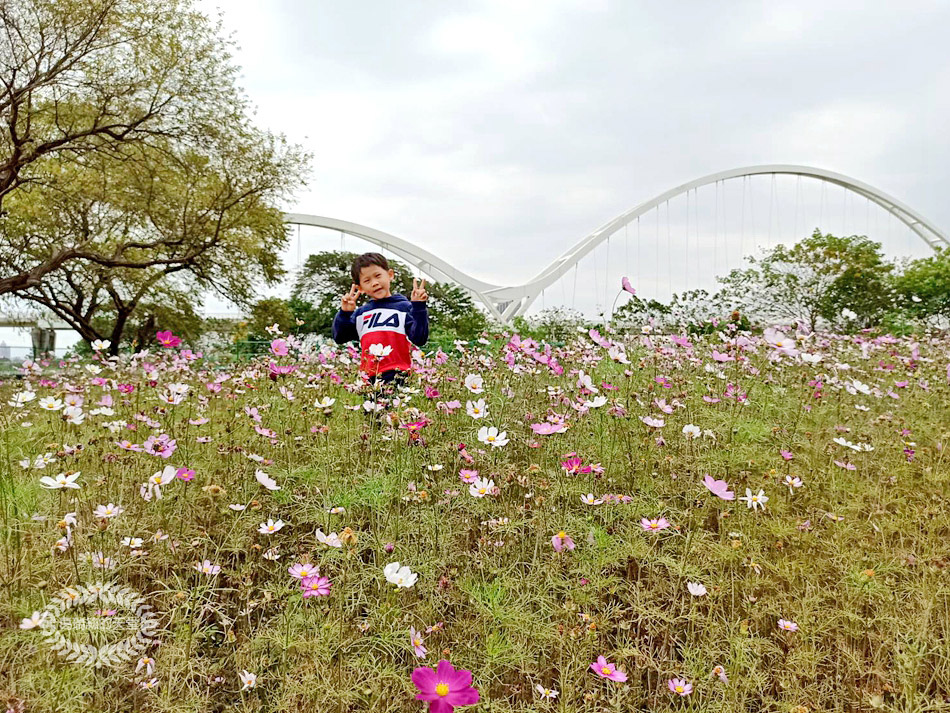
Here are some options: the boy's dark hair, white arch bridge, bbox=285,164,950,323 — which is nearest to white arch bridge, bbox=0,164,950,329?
white arch bridge, bbox=285,164,950,323

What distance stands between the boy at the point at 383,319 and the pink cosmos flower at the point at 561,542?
1741 mm

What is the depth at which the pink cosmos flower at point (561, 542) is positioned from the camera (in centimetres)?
213

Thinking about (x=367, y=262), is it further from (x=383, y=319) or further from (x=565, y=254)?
(x=565, y=254)

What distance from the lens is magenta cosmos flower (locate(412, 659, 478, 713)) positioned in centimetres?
132

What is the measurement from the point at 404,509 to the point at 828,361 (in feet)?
11.4

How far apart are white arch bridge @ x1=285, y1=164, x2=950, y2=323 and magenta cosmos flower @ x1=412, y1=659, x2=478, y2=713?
1026 inches

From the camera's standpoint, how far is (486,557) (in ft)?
7.77

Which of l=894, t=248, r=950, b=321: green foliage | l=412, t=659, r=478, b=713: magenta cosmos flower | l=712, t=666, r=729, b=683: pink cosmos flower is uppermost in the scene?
l=894, t=248, r=950, b=321: green foliage

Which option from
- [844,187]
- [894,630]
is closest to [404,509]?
[894,630]

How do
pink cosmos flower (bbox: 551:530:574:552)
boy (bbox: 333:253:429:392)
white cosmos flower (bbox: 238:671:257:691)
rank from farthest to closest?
boy (bbox: 333:253:429:392) < pink cosmos flower (bbox: 551:530:574:552) < white cosmos flower (bbox: 238:671:257:691)

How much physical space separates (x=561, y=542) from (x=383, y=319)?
7.33ft
